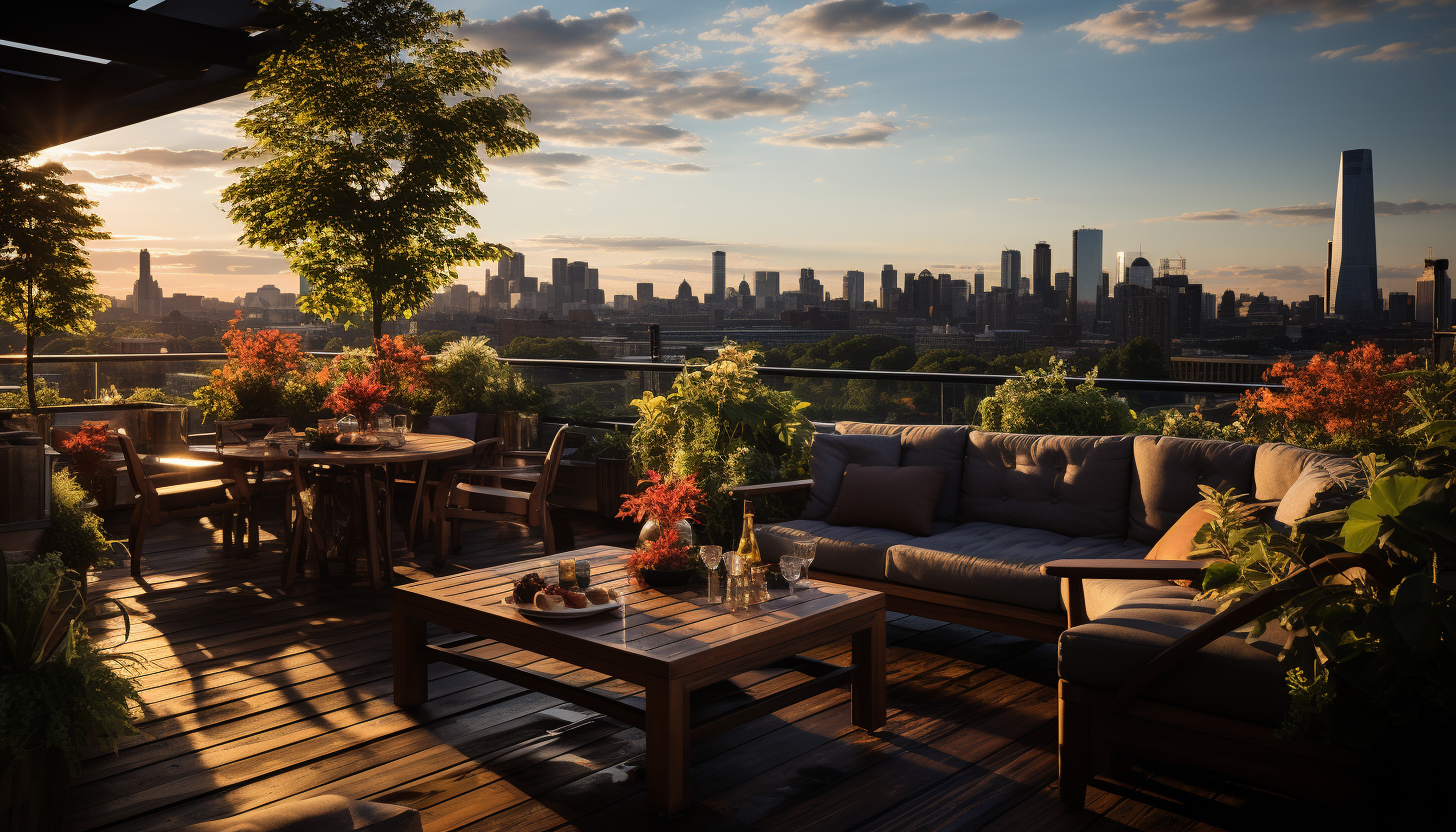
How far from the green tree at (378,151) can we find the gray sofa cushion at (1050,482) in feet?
21.7

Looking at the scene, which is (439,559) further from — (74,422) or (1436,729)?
(1436,729)

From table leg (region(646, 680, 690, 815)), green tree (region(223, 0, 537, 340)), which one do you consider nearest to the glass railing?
green tree (region(223, 0, 537, 340))

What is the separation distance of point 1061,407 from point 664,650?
294 cm

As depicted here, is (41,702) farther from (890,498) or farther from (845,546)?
(890,498)

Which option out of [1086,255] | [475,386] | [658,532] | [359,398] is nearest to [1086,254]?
[1086,255]

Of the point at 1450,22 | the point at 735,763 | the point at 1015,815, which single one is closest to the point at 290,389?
the point at 735,763

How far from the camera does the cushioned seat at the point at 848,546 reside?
12.8ft

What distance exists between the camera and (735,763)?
9.37ft

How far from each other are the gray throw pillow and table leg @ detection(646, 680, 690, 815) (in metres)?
4.49

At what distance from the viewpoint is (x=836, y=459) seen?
464cm

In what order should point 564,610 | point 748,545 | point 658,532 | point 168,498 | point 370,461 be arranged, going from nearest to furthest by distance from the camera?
point 564,610, point 748,545, point 658,532, point 370,461, point 168,498

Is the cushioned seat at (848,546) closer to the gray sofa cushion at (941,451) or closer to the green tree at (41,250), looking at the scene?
the gray sofa cushion at (941,451)

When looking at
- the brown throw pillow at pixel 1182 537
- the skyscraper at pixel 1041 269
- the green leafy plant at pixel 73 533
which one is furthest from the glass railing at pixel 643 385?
the skyscraper at pixel 1041 269

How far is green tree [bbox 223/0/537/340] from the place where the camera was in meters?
8.73
